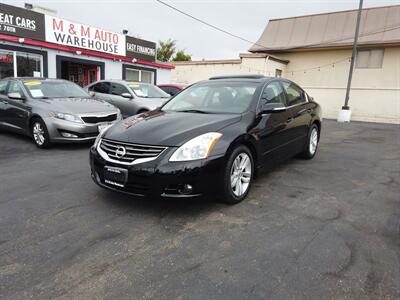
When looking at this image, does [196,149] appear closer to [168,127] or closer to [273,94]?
[168,127]

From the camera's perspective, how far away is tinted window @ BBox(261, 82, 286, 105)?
14.6 feet

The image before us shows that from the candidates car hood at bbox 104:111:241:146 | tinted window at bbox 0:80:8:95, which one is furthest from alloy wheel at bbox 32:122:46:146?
car hood at bbox 104:111:241:146

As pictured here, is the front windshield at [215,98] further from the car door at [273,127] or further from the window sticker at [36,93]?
the window sticker at [36,93]

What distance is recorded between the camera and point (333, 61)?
18.9 m

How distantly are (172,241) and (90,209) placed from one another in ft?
3.89

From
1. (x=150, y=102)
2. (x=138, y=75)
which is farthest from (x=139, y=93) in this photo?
(x=138, y=75)

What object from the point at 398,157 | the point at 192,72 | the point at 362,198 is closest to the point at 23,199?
the point at 362,198

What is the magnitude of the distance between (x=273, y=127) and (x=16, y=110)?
5676 millimetres

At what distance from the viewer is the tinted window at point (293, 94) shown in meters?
5.25

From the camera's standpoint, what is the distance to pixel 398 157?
688cm

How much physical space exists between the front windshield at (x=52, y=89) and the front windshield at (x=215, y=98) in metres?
3.71

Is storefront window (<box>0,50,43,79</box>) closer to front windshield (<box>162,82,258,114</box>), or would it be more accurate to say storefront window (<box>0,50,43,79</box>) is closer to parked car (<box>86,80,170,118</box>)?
parked car (<box>86,80,170,118</box>)

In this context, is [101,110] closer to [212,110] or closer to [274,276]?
[212,110]

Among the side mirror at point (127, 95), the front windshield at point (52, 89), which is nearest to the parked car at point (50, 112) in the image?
the front windshield at point (52, 89)
